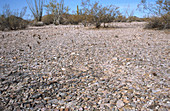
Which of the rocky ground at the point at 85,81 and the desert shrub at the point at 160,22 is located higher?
the desert shrub at the point at 160,22

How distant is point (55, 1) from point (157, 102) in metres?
18.7

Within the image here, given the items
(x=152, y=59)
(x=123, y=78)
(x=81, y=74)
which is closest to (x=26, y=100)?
(x=81, y=74)

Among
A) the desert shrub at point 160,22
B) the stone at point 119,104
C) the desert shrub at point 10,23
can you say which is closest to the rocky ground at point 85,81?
the stone at point 119,104

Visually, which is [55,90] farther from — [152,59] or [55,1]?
[55,1]

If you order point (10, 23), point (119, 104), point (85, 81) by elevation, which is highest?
point (10, 23)

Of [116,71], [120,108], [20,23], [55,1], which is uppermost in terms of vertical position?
[55,1]

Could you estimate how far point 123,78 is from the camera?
2.95 m

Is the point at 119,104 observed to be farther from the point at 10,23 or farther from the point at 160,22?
the point at 10,23

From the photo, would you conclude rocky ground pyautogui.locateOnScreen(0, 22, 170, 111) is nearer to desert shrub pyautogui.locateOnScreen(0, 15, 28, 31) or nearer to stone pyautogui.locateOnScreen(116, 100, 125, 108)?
stone pyautogui.locateOnScreen(116, 100, 125, 108)

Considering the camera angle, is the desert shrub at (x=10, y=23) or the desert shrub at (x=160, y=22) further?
the desert shrub at (x=10, y=23)

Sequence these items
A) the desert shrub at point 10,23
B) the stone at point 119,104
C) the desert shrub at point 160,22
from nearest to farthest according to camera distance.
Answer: the stone at point 119,104, the desert shrub at point 160,22, the desert shrub at point 10,23

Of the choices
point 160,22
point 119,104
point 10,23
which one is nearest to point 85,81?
point 119,104

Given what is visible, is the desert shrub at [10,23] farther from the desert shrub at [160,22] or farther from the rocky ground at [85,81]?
the desert shrub at [160,22]

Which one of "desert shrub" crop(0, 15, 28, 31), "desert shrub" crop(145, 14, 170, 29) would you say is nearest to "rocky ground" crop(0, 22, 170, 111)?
"desert shrub" crop(145, 14, 170, 29)
